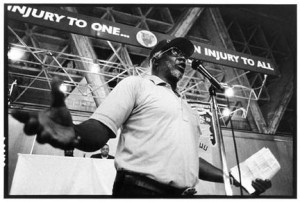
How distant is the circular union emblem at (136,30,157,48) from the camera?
407 cm

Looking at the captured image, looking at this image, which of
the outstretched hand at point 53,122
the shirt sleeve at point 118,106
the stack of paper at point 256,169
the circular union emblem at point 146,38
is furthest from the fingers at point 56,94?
the circular union emblem at point 146,38

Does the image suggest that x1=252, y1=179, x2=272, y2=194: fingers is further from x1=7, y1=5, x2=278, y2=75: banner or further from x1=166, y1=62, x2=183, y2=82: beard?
x1=7, y1=5, x2=278, y2=75: banner

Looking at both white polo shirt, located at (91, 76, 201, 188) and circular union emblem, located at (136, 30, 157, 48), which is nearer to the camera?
white polo shirt, located at (91, 76, 201, 188)

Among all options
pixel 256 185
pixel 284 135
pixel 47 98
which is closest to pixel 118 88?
pixel 256 185

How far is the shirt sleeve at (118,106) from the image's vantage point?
1.42 metres

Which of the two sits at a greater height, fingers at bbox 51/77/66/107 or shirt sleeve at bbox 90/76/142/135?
shirt sleeve at bbox 90/76/142/135

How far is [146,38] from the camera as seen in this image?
162 inches

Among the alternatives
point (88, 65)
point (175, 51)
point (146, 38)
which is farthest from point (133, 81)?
point (88, 65)

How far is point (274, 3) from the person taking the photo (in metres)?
2.84

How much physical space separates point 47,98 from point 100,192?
136 inches

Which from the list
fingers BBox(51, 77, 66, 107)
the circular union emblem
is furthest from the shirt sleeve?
the circular union emblem

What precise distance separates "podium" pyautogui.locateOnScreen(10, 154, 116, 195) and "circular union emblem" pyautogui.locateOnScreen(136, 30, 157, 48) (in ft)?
6.79

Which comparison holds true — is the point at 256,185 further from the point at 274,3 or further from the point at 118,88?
the point at 274,3

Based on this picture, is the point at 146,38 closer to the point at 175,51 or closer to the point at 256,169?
the point at 175,51
